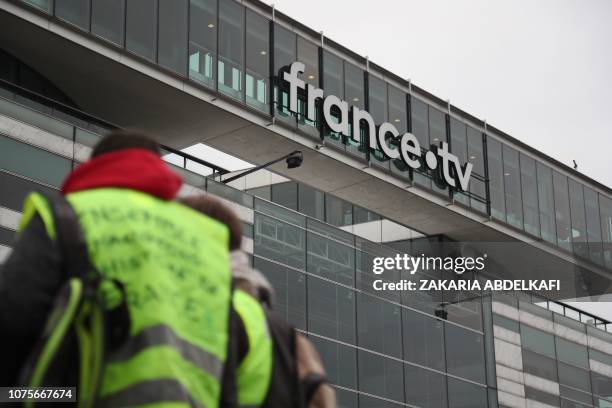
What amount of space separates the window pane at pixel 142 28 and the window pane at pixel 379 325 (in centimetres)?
953

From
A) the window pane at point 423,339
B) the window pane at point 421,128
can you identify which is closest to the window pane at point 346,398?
the window pane at point 423,339

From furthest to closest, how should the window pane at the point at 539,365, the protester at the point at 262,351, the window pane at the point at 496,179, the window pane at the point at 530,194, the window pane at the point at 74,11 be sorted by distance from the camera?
the window pane at the point at 530,194 < the window pane at the point at 496,179 < the window pane at the point at 539,365 < the window pane at the point at 74,11 < the protester at the point at 262,351

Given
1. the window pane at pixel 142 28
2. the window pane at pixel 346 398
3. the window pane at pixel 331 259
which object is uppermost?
the window pane at pixel 142 28

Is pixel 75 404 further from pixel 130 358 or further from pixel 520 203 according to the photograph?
pixel 520 203

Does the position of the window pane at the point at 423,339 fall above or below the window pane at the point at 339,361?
above

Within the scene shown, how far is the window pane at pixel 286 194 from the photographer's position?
39.7 m

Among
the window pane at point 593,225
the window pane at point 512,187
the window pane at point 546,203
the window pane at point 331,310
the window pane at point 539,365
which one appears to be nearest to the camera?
the window pane at point 331,310

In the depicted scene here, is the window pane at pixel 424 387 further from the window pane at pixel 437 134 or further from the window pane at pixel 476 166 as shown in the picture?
the window pane at pixel 476 166

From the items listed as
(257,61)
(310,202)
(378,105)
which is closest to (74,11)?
(257,61)

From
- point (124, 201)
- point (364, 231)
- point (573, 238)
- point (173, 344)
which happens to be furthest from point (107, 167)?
point (573, 238)

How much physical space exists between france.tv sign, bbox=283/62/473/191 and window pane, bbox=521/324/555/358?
5.53 m

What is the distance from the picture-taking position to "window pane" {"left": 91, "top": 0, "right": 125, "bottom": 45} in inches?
1209

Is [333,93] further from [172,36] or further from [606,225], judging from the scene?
[606,225]

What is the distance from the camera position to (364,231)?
41.9 meters
